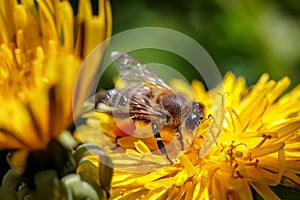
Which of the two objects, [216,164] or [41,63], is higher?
[41,63]

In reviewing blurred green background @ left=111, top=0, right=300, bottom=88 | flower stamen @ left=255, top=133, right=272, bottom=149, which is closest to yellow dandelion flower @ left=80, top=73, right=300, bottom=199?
flower stamen @ left=255, top=133, right=272, bottom=149

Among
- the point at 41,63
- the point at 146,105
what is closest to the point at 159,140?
the point at 146,105

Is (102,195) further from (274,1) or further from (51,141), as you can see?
(274,1)

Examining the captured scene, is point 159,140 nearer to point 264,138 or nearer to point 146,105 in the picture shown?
point 146,105

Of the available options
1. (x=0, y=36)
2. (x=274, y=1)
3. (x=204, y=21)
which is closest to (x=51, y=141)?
(x=0, y=36)

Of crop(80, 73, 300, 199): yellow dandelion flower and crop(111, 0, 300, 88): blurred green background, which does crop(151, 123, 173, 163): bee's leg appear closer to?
crop(80, 73, 300, 199): yellow dandelion flower

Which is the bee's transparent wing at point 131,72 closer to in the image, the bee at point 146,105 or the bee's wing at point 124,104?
the bee at point 146,105

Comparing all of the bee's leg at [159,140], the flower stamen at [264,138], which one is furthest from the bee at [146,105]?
the flower stamen at [264,138]

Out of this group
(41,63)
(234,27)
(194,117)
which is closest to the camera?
(41,63)
